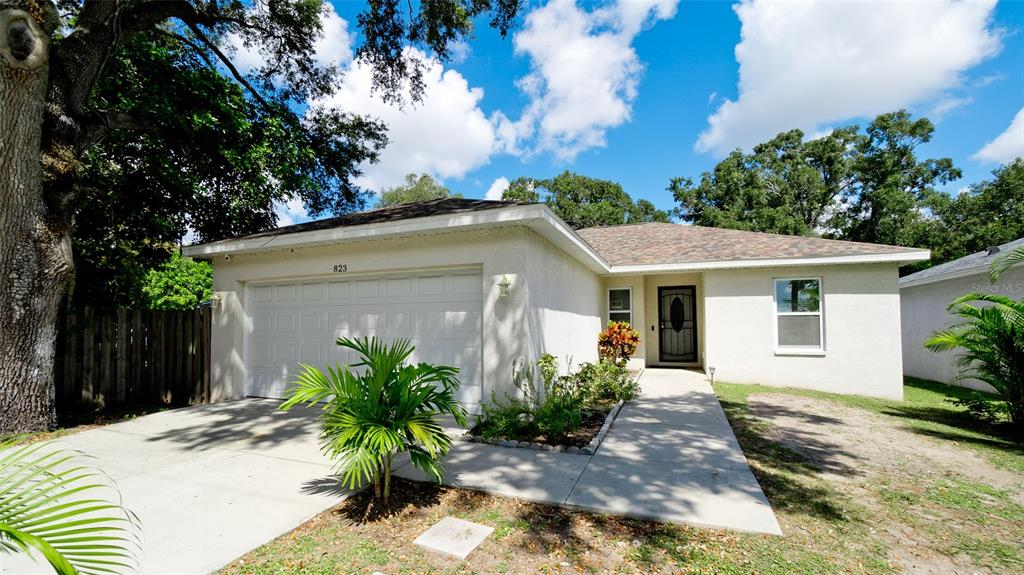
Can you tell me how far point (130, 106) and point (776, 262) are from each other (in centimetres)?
1343

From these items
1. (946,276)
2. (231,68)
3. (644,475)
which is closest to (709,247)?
(946,276)

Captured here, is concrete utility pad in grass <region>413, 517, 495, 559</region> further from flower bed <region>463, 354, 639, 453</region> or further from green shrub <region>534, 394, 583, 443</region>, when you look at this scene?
green shrub <region>534, 394, 583, 443</region>

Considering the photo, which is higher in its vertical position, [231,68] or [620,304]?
[231,68]

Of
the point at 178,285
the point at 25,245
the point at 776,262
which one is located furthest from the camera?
the point at 178,285

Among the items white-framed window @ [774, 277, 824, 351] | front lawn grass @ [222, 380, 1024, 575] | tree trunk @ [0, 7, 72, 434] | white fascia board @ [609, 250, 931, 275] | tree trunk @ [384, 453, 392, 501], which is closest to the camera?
front lawn grass @ [222, 380, 1024, 575]

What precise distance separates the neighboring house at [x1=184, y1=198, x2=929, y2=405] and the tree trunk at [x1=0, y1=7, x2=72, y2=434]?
2377 millimetres

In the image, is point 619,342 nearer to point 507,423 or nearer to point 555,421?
point 555,421

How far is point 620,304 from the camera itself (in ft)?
40.1

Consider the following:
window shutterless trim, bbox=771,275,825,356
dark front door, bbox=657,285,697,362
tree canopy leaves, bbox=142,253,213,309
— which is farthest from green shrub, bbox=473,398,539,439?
tree canopy leaves, bbox=142,253,213,309

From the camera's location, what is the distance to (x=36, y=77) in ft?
17.4

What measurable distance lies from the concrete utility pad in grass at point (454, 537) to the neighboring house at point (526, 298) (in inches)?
107

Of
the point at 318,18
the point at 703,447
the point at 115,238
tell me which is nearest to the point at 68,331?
the point at 115,238

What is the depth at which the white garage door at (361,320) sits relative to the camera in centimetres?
650

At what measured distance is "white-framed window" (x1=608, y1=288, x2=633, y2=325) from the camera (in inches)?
472
